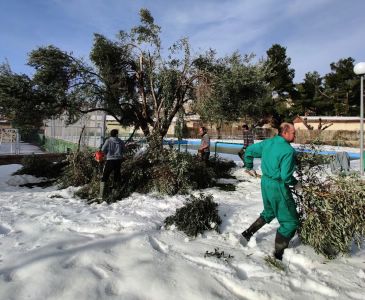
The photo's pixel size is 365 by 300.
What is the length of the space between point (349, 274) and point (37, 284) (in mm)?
3353

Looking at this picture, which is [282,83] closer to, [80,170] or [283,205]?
[80,170]

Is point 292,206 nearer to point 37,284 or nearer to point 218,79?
point 37,284

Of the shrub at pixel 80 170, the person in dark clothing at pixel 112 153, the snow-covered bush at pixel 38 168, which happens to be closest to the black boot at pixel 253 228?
the person in dark clothing at pixel 112 153

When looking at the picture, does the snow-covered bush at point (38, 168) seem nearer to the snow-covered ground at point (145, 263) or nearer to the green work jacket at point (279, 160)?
the snow-covered ground at point (145, 263)

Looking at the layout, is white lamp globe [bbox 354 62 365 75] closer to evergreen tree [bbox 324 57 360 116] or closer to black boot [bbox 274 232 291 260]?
black boot [bbox 274 232 291 260]

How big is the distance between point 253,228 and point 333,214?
105 centimetres

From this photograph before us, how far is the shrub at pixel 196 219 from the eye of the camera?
520 centimetres

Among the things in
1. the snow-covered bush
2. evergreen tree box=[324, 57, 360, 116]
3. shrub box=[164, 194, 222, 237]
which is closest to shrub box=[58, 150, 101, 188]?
the snow-covered bush

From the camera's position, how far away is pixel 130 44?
11.7 metres

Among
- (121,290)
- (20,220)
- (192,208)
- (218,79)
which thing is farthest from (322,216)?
(218,79)

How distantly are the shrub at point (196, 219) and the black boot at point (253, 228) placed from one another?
0.55 m

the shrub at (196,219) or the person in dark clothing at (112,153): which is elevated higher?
the person in dark clothing at (112,153)

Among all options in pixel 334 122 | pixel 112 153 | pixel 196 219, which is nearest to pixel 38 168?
pixel 112 153

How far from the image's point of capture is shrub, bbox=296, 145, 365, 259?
4.42 metres
